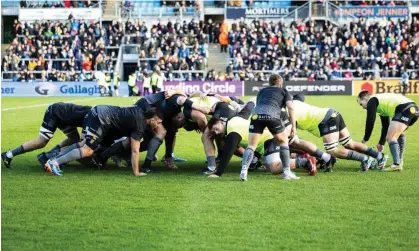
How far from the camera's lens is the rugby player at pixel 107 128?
12.1 m

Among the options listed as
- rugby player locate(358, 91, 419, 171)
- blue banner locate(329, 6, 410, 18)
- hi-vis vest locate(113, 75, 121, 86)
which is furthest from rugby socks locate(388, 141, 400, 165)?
blue banner locate(329, 6, 410, 18)

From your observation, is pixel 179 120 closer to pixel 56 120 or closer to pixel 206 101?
pixel 206 101

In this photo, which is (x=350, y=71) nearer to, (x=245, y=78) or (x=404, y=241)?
(x=245, y=78)

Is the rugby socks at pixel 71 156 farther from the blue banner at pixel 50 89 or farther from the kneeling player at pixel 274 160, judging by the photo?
the blue banner at pixel 50 89

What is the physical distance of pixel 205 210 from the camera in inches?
357

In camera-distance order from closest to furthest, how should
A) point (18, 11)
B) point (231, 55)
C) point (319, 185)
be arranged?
point (319, 185)
point (231, 55)
point (18, 11)

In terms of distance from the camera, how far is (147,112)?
1226 centimetres

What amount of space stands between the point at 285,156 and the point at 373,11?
4515 cm

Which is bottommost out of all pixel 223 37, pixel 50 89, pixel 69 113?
pixel 50 89

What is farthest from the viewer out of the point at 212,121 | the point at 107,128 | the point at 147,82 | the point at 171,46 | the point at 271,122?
the point at 171,46

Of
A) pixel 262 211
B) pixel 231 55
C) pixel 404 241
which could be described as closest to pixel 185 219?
pixel 262 211

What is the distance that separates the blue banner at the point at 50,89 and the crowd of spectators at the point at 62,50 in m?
0.93

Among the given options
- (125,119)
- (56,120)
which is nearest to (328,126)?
(125,119)

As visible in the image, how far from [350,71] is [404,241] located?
132 ft
